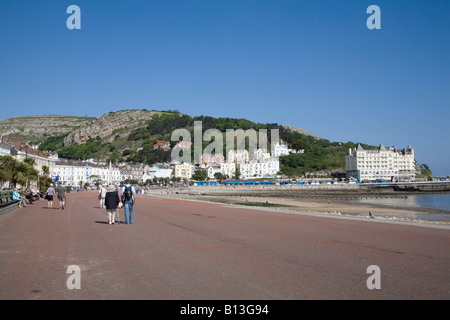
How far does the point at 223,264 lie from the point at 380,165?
504 feet

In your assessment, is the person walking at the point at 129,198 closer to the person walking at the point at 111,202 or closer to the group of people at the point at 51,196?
the person walking at the point at 111,202

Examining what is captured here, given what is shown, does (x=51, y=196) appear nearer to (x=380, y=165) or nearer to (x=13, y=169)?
(x=13, y=169)

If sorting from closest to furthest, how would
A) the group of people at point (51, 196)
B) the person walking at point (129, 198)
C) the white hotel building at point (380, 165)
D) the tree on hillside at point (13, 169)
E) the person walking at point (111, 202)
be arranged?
1. the person walking at point (111, 202)
2. the person walking at point (129, 198)
3. the group of people at point (51, 196)
4. the tree on hillside at point (13, 169)
5. the white hotel building at point (380, 165)

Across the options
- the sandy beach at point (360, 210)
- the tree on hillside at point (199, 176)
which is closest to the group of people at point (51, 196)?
the sandy beach at point (360, 210)

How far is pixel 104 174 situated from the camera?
139 m

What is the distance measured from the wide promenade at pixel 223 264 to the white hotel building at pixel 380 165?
457 feet

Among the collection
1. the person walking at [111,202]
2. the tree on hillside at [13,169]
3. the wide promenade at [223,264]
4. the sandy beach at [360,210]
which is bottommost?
the sandy beach at [360,210]

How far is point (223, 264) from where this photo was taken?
6871mm

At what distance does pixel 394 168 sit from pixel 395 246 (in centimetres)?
15336

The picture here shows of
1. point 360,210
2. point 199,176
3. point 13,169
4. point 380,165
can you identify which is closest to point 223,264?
point 360,210

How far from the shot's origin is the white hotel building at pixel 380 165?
14400 centimetres

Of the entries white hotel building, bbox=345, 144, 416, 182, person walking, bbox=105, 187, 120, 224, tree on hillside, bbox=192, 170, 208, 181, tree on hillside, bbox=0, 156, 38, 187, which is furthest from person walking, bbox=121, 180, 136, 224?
white hotel building, bbox=345, 144, 416, 182
